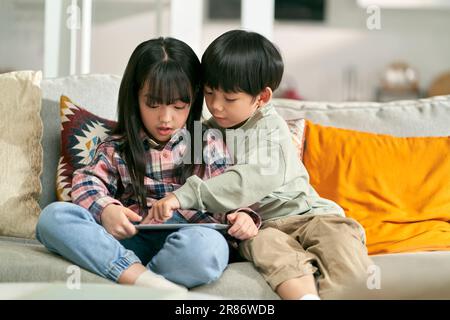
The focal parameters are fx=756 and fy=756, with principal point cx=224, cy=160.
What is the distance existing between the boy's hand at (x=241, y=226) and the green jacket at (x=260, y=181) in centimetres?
4

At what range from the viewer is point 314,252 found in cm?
169

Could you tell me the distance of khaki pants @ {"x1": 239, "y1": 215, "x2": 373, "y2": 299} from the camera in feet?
5.21

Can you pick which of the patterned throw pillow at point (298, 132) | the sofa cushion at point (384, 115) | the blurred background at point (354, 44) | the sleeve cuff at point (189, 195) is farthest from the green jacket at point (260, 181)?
the blurred background at point (354, 44)

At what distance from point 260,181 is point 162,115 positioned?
277 millimetres

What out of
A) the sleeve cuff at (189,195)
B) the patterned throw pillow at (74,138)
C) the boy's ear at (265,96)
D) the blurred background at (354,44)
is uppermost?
the blurred background at (354,44)

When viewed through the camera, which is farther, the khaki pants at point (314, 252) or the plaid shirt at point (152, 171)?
the plaid shirt at point (152, 171)

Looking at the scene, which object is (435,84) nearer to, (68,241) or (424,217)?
(424,217)

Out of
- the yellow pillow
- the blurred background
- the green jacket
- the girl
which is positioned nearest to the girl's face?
the girl

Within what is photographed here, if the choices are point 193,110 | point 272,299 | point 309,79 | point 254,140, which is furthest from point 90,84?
point 309,79

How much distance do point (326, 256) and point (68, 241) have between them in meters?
0.55

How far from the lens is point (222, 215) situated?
1.80 m

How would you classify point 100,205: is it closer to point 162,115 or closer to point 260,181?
point 162,115

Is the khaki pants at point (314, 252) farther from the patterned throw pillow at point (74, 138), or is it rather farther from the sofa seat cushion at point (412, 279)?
the patterned throw pillow at point (74, 138)

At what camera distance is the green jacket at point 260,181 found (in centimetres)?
171
